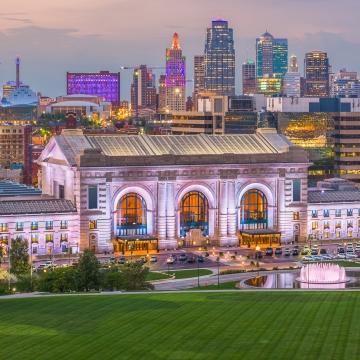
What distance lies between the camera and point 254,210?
558ft

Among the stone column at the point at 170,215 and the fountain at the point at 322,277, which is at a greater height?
the stone column at the point at 170,215

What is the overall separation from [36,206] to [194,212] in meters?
23.7

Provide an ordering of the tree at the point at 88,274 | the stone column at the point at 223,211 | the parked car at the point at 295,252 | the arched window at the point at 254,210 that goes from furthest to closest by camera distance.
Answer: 1. the arched window at the point at 254,210
2. the stone column at the point at 223,211
3. the parked car at the point at 295,252
4. the tree at the point at 88,274

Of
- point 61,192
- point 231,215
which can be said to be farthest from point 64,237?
point 231,215

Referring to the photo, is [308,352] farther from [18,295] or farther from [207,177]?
[207,177]

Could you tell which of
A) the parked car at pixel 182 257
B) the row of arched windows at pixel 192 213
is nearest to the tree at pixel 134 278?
the parked car at pixel 182 257

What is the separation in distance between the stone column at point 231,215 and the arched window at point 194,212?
308cm

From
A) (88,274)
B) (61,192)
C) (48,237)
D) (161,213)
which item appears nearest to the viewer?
(88,274)

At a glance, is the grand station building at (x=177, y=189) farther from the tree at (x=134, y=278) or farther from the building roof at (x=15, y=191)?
the tree at (x=134, y=278)

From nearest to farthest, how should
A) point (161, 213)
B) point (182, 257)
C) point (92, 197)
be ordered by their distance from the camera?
point (182, 257)
point (92, 197)
point (161, 213)

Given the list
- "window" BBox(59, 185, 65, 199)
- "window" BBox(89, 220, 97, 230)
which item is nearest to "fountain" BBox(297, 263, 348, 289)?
"window" BBox(89, 220, 97, 230)

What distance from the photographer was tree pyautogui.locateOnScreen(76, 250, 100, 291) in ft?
355

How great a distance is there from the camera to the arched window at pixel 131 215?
529 feet

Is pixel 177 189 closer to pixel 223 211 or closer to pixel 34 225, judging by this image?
pixel 223 211
